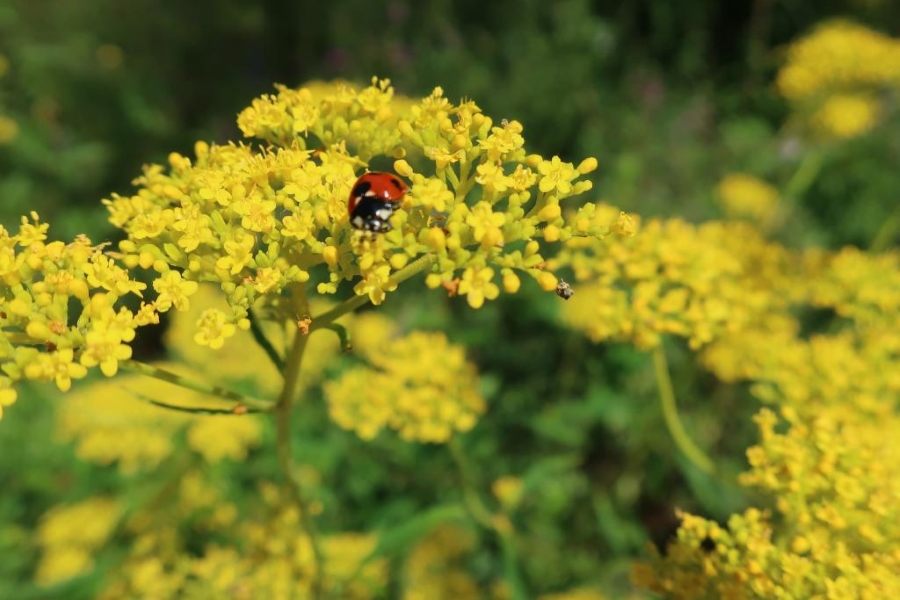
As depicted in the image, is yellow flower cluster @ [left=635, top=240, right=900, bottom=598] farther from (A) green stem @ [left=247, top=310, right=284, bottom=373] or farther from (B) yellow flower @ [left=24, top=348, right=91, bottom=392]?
(B) yellow flower @ [left=24, top=348, right=91, bottom=392]

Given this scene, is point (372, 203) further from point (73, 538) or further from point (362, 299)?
point (73, 538)

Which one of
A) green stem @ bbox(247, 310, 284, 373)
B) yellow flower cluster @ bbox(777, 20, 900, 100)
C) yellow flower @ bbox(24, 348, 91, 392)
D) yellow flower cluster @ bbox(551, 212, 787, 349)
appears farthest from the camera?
yellow flower cluster @ bbox(777, 20, 900, 100)

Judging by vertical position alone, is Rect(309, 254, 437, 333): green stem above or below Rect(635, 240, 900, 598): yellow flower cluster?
above

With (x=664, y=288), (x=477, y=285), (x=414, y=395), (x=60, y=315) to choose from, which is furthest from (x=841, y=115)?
(x=60, y=315)

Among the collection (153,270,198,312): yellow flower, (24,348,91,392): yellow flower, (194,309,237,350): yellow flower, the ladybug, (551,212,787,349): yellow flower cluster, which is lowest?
(24,348,91,392): yellow flower

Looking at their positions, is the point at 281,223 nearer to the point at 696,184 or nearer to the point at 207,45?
the point at 696,184

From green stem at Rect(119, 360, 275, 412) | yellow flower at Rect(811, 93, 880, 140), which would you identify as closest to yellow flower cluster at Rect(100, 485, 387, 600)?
green stem at Rect(119, 360, 275, 412)

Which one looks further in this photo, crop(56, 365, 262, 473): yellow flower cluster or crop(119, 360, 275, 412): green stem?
crop(56, 365, 262, 473): yellow flower cluster

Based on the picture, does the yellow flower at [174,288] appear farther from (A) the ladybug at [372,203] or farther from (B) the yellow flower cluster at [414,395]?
(B) the yellow flower cluster at [414,395]
